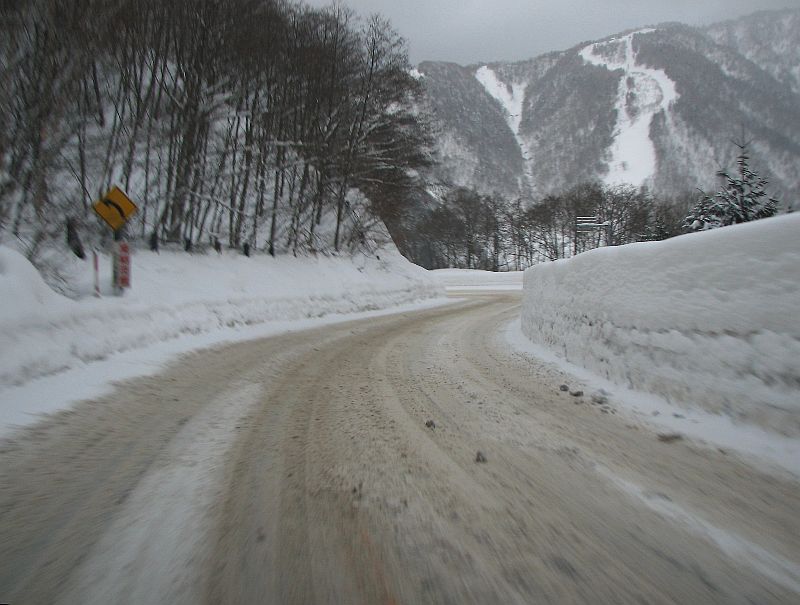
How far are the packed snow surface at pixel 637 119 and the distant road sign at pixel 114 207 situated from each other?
144 meters

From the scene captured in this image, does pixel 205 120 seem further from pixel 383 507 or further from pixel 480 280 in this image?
pixel 480 280

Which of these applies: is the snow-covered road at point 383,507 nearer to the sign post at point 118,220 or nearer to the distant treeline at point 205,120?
the sign post at point 118,220

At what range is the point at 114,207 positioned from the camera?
9.37 metres

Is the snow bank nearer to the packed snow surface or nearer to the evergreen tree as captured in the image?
the evergreen tree

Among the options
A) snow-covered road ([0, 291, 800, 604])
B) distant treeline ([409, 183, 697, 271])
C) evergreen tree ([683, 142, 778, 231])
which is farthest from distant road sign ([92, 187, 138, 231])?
distant treeline ([409, 183, 697, 271])

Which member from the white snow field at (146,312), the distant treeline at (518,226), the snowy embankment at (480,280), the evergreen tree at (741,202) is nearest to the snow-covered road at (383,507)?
the white snow field at (146,312)

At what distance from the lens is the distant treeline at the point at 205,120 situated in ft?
33.1

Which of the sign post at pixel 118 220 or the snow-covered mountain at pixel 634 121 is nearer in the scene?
the sign post at pixel 118 220

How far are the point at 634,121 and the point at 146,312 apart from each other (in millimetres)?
195169

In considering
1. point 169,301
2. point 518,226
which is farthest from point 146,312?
point 518,226

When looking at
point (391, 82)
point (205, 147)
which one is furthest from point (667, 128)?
point (205, 147)

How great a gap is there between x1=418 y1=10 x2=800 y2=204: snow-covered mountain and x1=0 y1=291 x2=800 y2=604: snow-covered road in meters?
117

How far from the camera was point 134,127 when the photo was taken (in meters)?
13.1

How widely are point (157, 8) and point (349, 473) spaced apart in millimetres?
15999
